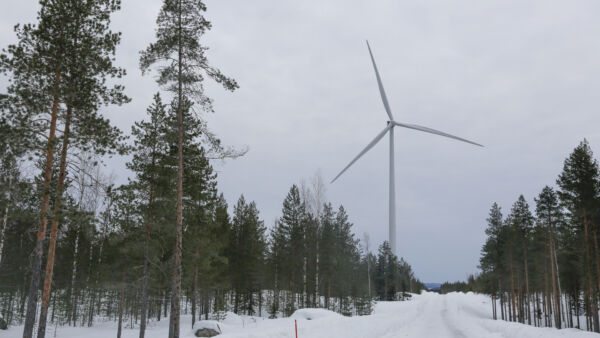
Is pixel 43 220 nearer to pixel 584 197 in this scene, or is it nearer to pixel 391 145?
pixel 584 197

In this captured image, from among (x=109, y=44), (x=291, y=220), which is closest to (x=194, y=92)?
(x=109, y=44)

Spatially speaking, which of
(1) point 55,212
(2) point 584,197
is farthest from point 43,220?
(2) point 584,197

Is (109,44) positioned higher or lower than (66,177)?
higher

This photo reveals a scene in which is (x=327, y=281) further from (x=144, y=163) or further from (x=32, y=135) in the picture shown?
(x=32, y=135)

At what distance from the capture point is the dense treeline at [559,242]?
29.3 m

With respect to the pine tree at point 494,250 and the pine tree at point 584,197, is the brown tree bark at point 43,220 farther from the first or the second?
the pine tree at point 494,250

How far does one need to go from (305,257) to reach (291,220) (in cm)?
499

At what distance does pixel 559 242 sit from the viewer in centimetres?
3828

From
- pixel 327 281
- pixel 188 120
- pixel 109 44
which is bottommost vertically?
pixel 327 281

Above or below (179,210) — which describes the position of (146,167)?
above

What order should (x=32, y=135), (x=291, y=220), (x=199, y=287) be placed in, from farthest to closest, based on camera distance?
(x=291, y=220)
(x=199, y=287)
(x=32, y=135)

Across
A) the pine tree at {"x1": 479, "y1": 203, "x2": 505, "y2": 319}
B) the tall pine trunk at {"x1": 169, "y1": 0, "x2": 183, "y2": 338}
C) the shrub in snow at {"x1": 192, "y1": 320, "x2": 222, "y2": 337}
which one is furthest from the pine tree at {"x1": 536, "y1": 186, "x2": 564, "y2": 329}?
the tall pine trunk at {"x1": 169, "y1": 0, "x2": 183, "y2": 338}

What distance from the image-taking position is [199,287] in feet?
109

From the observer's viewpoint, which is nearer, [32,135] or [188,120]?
[32,135]
